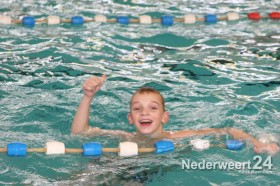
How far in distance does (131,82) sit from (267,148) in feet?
6.75

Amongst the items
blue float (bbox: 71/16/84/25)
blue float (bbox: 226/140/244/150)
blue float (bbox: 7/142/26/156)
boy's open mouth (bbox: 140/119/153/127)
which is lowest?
blue float (bbox: 226/140/244/150)

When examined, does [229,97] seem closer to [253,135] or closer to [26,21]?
[253,135]

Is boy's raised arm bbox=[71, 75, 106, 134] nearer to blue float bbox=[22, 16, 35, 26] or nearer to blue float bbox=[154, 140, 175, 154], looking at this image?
blue float bbox=[154, 140, 175, 154]

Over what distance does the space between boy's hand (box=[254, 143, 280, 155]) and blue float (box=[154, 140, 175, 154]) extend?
606 mm

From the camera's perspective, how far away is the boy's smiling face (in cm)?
504

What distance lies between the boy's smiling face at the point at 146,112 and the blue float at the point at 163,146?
0.13 metres

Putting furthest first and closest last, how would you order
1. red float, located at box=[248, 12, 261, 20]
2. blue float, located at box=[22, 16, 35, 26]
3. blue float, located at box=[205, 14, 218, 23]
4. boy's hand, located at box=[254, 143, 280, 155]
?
red float, located at box=[248, 12, 261, 20], blue float, located at box=[205, 14, 218, 23], blue float, located at box=[22, 16, 35, 26], boy's hand, located at box=[254, 143, 280, 155]

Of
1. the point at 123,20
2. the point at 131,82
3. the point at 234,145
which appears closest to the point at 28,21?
the point at 123,20

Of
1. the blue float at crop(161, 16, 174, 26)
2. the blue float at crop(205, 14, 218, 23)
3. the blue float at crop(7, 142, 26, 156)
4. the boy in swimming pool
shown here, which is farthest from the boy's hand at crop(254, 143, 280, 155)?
the blue float at crop(205, 14, 218, 23)

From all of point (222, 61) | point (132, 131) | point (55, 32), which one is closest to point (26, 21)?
point (55, 32)

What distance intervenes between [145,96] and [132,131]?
637 millimetres

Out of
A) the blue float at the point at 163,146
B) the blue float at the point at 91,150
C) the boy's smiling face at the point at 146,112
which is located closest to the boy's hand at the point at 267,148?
the blue float at the point at 163,146

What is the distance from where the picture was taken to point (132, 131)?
5656 mm

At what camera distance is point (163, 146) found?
4.98 m
